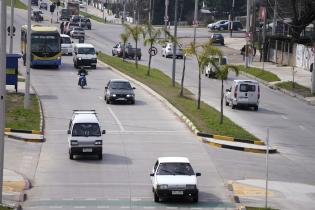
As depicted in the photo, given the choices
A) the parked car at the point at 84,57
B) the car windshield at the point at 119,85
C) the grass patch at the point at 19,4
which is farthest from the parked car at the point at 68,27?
the car windshield at the point at 119,85

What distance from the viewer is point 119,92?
54.3 meters

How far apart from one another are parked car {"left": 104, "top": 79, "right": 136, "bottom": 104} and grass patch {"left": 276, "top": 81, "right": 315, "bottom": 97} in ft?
50.0

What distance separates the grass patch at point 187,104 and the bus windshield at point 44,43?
559cm

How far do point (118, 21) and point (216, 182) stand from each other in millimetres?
136597

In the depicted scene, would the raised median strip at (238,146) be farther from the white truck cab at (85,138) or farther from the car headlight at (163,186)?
the car headlight at (163,186)

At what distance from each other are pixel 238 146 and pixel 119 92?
1487 cm

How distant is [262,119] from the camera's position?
51.1 m

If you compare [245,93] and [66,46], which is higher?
[66,46]

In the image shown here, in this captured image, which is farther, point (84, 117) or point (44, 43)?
point (44, 43)

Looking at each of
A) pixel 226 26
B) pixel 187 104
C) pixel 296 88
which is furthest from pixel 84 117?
pixel 226 26

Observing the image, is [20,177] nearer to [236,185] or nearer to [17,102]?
[236,185]

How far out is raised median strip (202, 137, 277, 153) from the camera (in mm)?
40500

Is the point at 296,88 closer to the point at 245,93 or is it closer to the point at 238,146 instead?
the point at 245,93

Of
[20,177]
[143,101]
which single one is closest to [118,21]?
[143,101]
